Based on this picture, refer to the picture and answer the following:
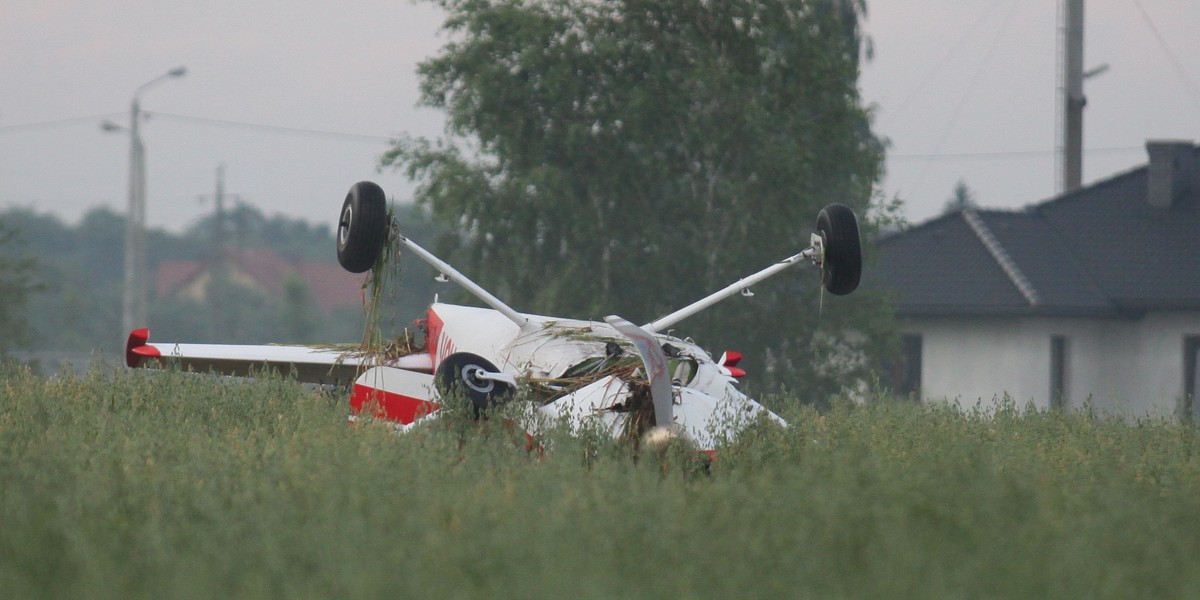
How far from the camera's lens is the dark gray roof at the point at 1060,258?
29.5m

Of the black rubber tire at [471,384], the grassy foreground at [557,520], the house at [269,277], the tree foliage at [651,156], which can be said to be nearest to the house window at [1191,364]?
the tree foliage at [651,156]

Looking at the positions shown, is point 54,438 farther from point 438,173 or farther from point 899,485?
point 438,173

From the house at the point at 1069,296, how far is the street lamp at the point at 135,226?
64.7ft

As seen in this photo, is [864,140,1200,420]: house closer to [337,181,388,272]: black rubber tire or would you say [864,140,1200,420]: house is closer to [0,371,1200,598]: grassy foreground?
[337,181,388,272]: black rubber tire

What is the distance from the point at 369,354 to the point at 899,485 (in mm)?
6434

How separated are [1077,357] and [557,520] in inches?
1017

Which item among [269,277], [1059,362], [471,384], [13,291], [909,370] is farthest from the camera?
[269,277]

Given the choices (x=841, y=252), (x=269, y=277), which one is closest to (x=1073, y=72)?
(x=841, y=252)

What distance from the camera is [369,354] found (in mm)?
12211

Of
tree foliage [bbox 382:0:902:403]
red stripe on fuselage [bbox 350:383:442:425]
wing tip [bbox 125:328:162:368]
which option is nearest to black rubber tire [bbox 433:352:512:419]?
red stripe on fuselage [bbox 350:383:442:425]

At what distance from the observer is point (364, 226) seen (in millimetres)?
10461

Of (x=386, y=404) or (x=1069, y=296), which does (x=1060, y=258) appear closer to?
(x=1069, y=296)

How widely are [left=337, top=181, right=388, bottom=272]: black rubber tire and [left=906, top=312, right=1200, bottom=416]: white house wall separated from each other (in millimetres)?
20468

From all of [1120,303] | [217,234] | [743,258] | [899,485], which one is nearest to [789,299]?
[743,258]
